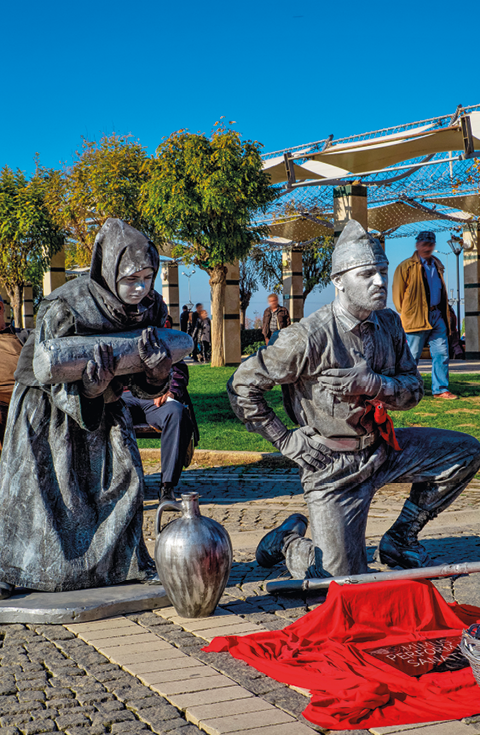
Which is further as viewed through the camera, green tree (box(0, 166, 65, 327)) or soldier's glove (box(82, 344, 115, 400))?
green tree (box(0, 166, 65, 327))

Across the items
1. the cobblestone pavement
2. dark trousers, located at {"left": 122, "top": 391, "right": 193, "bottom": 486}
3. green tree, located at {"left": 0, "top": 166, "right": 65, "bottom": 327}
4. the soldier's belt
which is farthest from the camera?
green tree, located at {"left": 0, "top": 166, "right": 65, "bottom": 327}

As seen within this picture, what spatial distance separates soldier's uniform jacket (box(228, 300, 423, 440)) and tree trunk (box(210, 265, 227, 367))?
16101 mm

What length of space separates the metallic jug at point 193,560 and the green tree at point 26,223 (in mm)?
20374

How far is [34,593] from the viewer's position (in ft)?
13.3

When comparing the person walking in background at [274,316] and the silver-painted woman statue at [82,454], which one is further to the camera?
the person walking in background at [274,316]

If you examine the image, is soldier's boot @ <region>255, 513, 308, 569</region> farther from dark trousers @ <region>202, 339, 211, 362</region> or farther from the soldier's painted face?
dark trousers @ <region>202, 339, 211, 362</region>

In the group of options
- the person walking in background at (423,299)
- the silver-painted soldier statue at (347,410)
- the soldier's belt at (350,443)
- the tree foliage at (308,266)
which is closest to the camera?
the silver-painted soldier statue at (347,410)

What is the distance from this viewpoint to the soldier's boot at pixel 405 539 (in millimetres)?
4460

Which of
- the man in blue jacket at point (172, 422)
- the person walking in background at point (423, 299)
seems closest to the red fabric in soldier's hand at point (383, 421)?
the man in blue jacket at point (172, 422)

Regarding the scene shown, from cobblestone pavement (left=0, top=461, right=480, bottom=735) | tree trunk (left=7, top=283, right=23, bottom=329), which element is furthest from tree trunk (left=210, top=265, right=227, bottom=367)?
cobblestone pavement (left=0, top=461, right=480, bottom=735)

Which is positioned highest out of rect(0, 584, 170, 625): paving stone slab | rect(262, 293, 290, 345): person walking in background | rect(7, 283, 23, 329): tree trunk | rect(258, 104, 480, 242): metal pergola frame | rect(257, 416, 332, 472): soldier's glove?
rect(258, 104, 480, 242): metal pergola frame

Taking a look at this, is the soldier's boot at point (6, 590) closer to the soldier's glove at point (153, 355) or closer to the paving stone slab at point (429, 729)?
the soldier's glove at point (153, 355)

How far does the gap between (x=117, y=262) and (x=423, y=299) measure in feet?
23.8

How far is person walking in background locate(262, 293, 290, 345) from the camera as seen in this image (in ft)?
59.6
